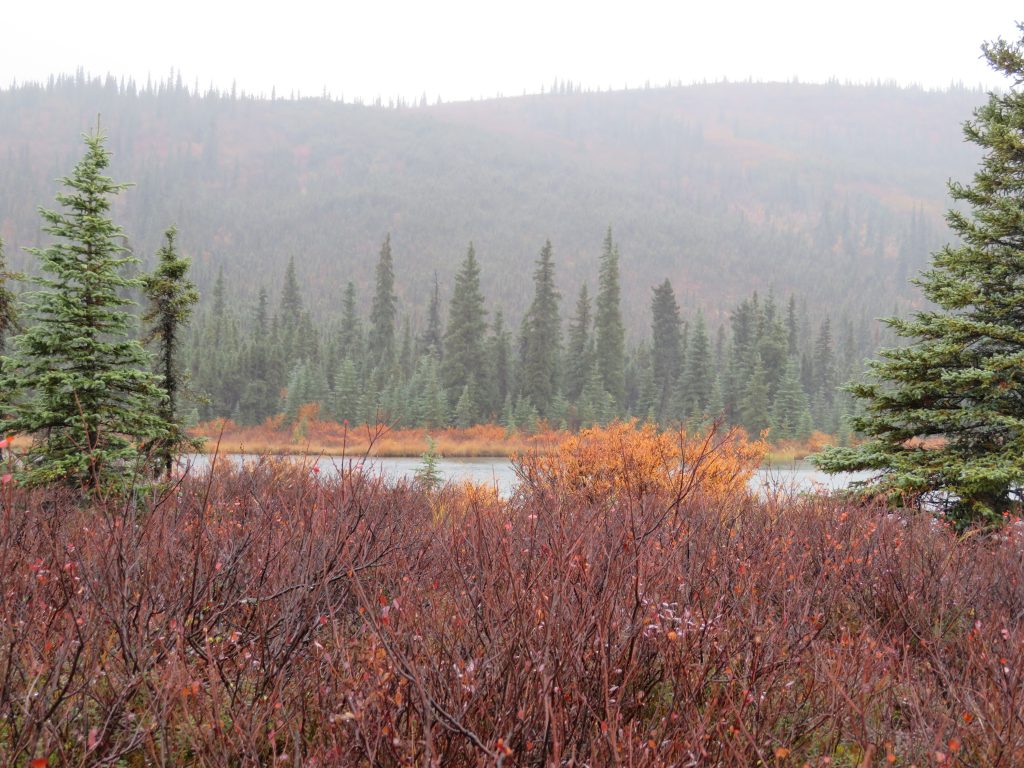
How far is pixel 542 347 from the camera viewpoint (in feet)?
165

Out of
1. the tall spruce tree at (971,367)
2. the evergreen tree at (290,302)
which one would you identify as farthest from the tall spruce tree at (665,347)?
the tall spruce tree at (971,367)

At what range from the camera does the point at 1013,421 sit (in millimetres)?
8641

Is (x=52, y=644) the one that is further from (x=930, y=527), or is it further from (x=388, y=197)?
(x=388, y=197)

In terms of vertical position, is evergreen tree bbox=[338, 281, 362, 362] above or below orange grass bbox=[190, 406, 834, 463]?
above

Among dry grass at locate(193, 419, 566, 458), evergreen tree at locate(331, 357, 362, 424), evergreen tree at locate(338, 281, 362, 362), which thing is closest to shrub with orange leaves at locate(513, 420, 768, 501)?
dry grass at locate(193, 419, 566, 458)

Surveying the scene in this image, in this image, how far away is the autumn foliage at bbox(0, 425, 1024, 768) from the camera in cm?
258

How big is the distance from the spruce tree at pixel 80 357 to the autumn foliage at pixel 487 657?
17.4 ft

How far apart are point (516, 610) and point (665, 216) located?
609ft

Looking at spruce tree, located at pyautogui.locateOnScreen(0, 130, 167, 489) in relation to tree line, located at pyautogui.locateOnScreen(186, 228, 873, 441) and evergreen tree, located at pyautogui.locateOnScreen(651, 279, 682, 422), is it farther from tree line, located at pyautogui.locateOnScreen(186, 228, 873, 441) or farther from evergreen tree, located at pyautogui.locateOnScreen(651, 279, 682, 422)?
evergreen tree, located at pyautogui.locateOnScreen(651, 279, 682, 422)

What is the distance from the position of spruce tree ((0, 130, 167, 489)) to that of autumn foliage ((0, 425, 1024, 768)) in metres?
5.30

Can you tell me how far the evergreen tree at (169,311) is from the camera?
513 inches

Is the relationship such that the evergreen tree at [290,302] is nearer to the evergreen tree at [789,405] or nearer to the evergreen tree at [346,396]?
the evergreen tree at [346,396]

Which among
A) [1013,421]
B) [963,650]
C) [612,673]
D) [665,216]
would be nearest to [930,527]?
[1013,421]

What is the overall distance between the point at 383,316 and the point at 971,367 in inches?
2295
